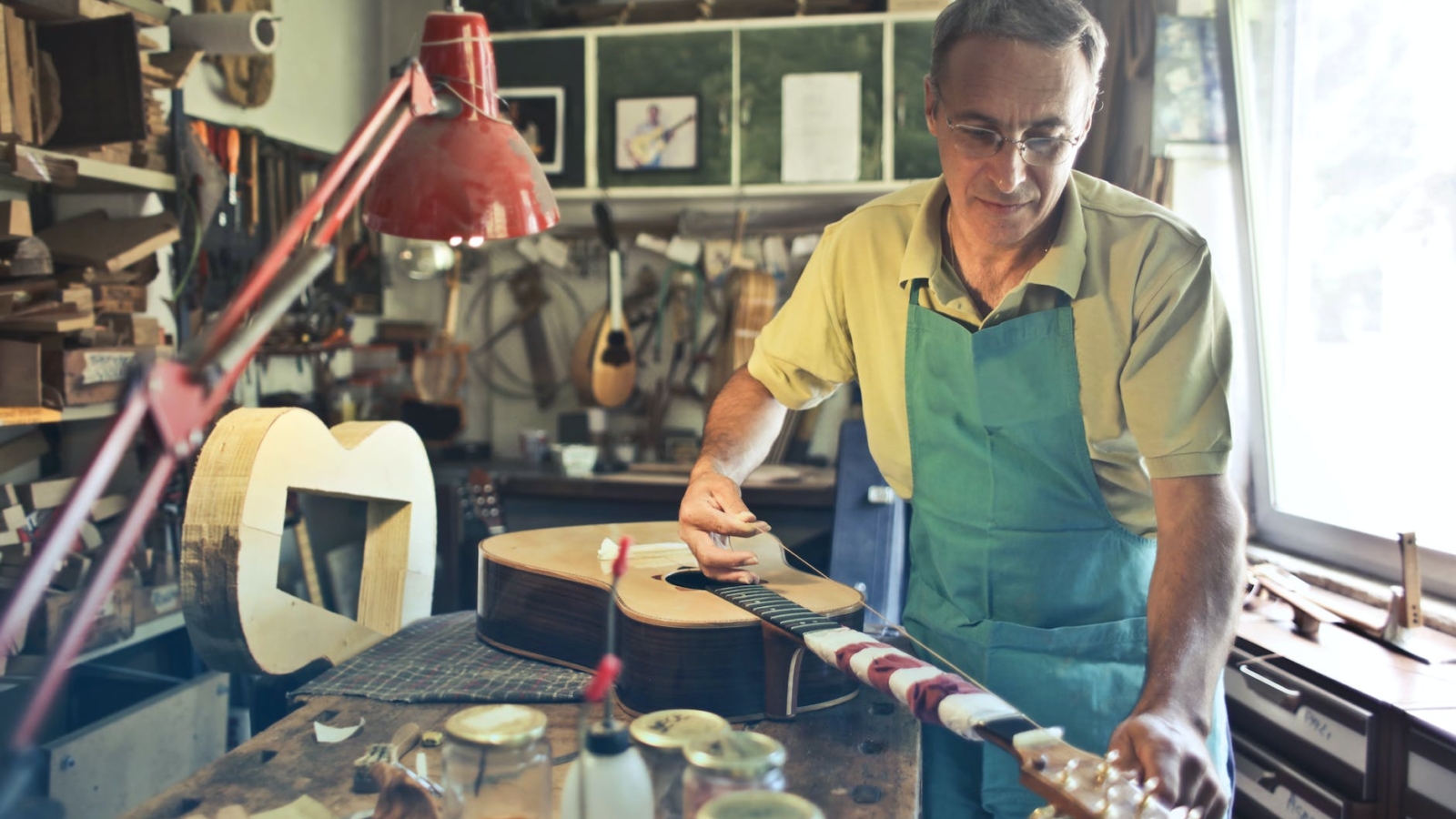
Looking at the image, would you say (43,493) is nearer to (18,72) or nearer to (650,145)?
(18,72)

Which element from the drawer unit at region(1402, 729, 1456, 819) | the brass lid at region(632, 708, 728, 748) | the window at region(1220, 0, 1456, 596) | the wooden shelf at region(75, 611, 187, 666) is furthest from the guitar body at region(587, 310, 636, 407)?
the brass lid at region(632, 708, 728, 748)

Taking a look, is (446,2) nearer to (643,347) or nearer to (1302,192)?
(1302,192)

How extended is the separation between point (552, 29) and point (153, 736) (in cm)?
332

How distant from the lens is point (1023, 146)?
1470mm

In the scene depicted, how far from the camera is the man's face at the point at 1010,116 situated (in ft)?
4.75

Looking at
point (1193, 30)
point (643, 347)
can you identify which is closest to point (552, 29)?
point (643, 347)

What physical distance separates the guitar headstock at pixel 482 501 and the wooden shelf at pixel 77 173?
1521 mm

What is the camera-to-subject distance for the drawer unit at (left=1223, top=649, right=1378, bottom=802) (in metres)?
1.99

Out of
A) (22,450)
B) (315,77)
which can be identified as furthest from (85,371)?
(315,77)

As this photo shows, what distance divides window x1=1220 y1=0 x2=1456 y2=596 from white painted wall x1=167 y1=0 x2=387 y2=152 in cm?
352

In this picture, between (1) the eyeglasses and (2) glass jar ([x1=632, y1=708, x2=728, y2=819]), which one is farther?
(1) the eyeglasses

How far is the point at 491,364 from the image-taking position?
5121 mm

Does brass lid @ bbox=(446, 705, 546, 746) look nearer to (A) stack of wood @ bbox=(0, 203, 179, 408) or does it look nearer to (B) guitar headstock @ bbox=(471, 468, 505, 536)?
(A) stack of wood @ bbox=(0, 203, 179, 408)

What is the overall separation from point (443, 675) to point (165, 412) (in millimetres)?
1029
